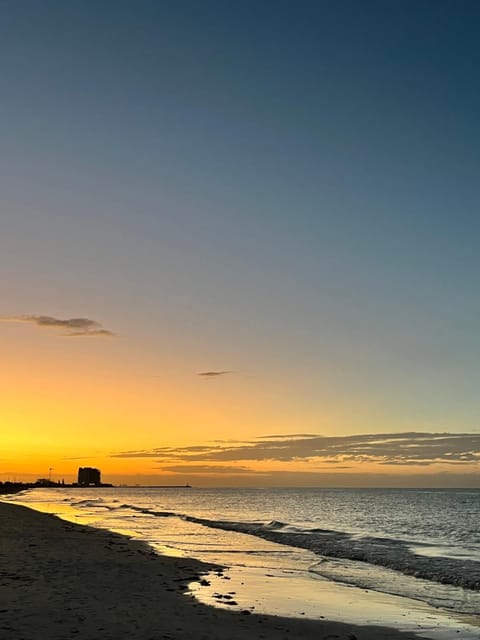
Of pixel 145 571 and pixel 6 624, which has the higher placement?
pixel 6 624

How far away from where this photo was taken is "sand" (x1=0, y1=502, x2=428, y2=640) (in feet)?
38.2

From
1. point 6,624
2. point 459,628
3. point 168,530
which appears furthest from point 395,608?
point 168,530

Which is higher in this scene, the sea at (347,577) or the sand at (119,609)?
the sand at (119,609)

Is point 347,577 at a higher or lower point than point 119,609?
lower

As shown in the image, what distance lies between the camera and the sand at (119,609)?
458 inches

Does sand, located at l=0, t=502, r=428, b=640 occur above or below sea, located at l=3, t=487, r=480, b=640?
above

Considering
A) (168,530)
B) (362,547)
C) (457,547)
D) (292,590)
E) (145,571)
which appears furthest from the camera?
(168,530)

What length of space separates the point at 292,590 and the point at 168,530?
2928 centimetres

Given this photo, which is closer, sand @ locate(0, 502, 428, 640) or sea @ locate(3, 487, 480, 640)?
sand @ locate(0, 502, 428, 640)

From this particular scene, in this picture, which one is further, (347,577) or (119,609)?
(347,577)

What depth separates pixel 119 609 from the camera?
45.7ft

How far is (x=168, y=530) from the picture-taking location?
46.4 m

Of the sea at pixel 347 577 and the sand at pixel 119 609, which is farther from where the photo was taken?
the sea at pixel 347 577

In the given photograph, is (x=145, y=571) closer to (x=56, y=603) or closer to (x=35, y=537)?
(x=56, y=603)
